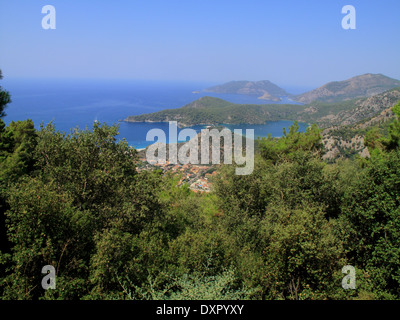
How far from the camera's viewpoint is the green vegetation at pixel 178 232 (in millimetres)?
5645

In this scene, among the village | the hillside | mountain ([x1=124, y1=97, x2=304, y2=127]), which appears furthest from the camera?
mountain ([x1=124, y1=97, x2=304, y2=127])

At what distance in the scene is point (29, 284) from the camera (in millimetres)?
5441

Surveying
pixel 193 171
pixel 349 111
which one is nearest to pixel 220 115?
pixel 349 111

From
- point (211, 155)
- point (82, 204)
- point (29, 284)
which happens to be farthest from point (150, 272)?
point (211, 155)

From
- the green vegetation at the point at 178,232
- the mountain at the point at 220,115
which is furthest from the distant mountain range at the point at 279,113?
the green vegetation at the point at 178,232

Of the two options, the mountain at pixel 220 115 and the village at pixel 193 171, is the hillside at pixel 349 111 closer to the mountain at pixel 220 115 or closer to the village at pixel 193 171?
the mountain at pixel 220 115

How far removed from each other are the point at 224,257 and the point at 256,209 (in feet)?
13.3

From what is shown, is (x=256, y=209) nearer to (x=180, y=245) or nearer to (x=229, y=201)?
(x=229, y=201)

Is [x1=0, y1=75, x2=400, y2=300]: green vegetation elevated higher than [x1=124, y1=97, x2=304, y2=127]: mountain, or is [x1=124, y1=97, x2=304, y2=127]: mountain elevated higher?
[x1=124, y1=97, x2=304, y2=127]: mountain

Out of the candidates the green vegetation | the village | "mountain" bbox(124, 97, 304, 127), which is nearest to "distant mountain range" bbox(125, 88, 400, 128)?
"mountain" bbox(124, 97, 304, 127)

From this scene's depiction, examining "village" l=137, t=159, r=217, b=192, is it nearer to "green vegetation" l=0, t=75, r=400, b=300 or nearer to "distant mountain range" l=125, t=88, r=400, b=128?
"green vegetation" l=0, t=75, r=400, b=300

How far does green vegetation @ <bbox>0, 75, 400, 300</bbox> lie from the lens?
5.64 m

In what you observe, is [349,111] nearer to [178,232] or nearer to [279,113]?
[279,113]
